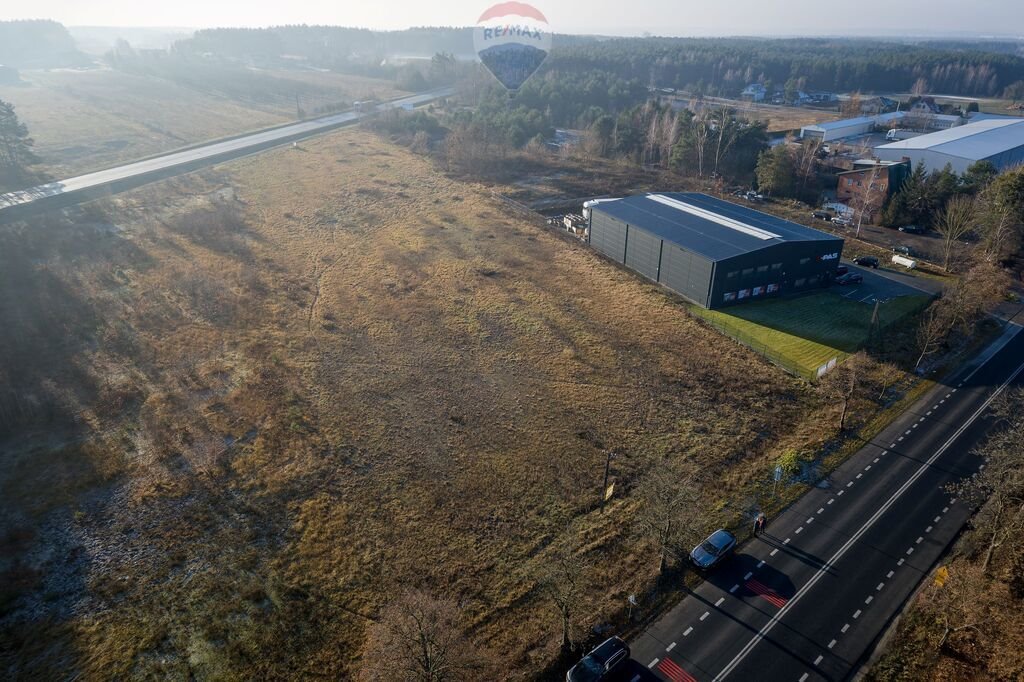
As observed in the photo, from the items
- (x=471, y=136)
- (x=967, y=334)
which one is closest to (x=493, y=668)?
(x=967, y=334)

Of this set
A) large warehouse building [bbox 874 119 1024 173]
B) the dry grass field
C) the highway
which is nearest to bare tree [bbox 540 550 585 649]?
the dry grass field

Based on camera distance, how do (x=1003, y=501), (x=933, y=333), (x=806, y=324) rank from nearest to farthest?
(x=1003, y=501), (x=933, y=333), (x=806, y=324)

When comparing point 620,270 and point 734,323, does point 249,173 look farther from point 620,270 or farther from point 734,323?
point 734,323

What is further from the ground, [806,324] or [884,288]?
[884,288]

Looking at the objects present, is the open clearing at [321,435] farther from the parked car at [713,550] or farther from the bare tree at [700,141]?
the bare tree at [700,141]

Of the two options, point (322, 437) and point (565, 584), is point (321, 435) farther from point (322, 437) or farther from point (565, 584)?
point (565, 584)

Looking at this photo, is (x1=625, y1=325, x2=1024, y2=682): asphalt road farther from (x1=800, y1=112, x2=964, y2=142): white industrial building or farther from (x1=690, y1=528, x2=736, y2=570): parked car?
(x1=800, y1=112, x2=964, y2=142): white industrial building

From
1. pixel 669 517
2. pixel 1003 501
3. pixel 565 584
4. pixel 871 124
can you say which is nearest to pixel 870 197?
pixel 1003 501
